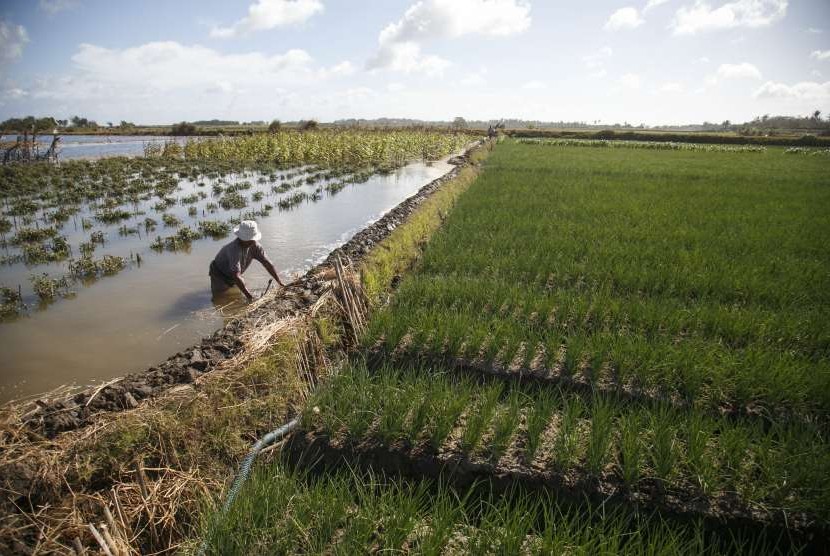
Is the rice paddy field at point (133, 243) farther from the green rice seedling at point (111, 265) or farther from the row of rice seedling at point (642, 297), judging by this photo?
the row of rice seedling at point (642, 297)

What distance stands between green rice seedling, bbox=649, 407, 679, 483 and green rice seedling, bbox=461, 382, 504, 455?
38.8 inches

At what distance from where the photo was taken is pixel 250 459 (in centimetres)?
249

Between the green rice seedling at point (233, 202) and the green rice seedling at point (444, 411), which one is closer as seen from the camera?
the green rice seedling at point (444, 411)

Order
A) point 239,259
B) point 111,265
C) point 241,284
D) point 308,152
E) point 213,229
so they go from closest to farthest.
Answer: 1. point 241,284
2. point 239,259
3. point 111,265
4. point 213,229
5. point 308,152

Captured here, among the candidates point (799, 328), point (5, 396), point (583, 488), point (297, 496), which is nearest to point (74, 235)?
point (5, 396)

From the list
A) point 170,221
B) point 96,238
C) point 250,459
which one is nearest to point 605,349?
point 250,459

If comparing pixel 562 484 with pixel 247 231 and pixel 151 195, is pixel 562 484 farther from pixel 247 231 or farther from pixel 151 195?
pixel 151 195

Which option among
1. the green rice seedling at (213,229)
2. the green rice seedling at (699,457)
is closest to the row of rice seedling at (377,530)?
the green rice seedling at (699,457)

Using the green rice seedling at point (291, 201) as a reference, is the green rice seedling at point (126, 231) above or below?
below

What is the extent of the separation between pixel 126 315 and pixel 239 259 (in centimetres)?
153

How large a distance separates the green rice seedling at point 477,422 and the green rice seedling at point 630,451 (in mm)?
810

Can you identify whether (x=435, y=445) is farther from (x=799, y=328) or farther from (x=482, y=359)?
(x=799, y=328)

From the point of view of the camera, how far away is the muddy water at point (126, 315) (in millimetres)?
4090

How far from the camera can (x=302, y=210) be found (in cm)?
1126
